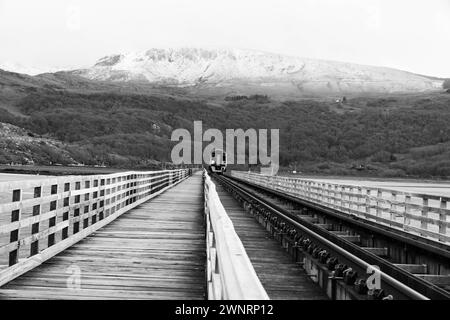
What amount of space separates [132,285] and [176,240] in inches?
171

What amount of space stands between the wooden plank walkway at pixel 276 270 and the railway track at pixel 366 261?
0.52 ft

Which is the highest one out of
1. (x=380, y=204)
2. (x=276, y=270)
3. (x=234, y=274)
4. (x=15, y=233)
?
(x=234, y=274)

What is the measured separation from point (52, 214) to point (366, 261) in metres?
4.60

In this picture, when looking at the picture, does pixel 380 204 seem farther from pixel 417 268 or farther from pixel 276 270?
pixel 276 270

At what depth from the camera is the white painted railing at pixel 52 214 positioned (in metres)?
7.66

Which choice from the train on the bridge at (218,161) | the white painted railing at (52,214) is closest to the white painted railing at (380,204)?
the white painted railing at (52,214)

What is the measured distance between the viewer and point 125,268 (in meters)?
8.61

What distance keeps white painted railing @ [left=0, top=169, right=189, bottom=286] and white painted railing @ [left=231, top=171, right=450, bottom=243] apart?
22.9 ft

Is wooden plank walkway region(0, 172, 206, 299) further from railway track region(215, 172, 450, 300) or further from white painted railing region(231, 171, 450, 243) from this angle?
white painted railing region(231, 171, 450, 243)

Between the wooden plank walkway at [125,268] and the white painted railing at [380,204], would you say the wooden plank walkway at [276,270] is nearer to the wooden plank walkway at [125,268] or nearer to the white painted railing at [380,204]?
the wooden plank walkway at [125,268]

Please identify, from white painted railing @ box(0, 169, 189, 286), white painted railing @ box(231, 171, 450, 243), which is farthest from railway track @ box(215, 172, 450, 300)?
white painted railing @ box(0, 169, 189, 286)

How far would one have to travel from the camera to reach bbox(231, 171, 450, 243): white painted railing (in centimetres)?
1370

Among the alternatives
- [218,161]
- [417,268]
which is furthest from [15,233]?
[218,161]
